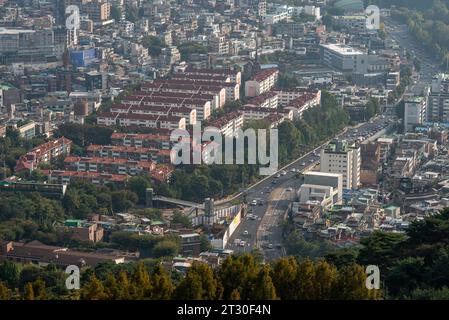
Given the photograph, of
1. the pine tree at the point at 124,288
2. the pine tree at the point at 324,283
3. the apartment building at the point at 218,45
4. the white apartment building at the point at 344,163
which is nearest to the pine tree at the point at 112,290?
the pine tree at the point at 124,288

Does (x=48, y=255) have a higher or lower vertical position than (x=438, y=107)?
lower

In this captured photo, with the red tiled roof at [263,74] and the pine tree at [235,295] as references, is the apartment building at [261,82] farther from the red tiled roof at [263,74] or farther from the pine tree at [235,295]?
the pine tree at [235,295]

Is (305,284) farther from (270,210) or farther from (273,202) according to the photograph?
(273,202)

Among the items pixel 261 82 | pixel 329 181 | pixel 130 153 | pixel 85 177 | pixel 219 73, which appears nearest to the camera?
pixel 329 181

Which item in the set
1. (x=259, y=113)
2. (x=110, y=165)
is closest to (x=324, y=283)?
(x=110, y=165)

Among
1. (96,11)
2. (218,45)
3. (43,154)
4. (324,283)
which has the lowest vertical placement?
(43,154)
